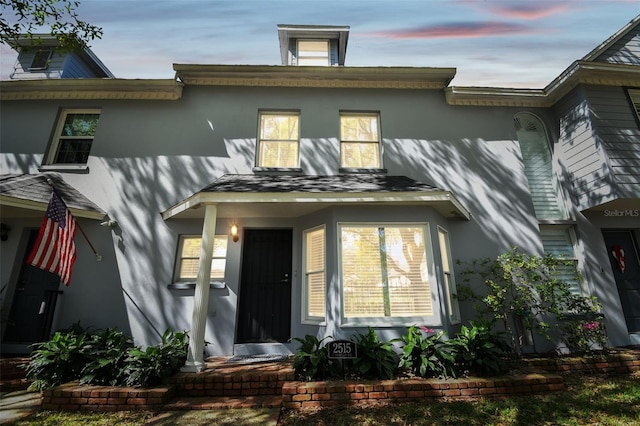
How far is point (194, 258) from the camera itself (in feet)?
19.6

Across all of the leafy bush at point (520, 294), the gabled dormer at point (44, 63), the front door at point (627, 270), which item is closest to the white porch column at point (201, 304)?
the leafy bush at point (520, 294)

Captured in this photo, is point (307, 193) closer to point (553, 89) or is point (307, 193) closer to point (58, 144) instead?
point (58, 144)

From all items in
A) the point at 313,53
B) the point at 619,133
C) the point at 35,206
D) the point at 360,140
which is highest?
the point at 313,53

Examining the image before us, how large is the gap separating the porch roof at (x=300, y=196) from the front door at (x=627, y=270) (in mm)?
3617

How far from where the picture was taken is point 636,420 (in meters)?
3.11

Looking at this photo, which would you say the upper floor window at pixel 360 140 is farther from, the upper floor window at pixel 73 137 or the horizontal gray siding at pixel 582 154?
the upper floor window at pixel 73 137

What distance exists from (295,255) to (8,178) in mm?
6362

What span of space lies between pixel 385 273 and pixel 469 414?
2265 mm

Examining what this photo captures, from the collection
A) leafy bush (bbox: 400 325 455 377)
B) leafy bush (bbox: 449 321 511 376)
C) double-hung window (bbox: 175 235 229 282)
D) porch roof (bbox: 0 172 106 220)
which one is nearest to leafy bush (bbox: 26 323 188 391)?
double-hung window (bbox: 175 235 229 282)

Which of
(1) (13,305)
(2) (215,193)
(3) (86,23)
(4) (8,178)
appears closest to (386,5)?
(2) (215,193)

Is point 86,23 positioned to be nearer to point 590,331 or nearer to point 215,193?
point 215,193

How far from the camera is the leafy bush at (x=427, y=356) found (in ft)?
13.2

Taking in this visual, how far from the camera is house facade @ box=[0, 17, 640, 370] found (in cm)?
518

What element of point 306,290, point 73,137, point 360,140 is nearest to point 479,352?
point 306,290
